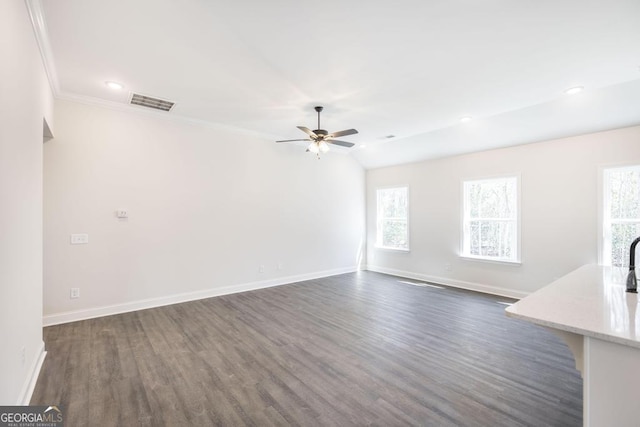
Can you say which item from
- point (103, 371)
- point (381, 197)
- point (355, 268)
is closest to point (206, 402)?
point (103, 371)

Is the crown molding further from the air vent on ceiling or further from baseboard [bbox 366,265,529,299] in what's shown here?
baseboard [bbox 366,265,529,299]

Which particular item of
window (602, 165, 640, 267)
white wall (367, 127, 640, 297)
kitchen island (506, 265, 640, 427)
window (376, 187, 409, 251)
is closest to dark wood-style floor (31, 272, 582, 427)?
kitchen island (506, 265, 640, 427)

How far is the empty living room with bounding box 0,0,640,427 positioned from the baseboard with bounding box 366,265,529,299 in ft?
0.10

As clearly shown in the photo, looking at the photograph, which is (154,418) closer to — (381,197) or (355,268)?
(355,268)

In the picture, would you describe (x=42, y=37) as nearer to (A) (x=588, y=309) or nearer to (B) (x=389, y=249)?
(A) (x=588, y=309)

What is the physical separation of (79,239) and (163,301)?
1.44 metres

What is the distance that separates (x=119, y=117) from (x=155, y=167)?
821 mm

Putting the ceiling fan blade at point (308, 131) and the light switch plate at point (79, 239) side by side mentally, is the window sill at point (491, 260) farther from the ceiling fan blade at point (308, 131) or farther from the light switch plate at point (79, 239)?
the light switch plate at point (79, 239)

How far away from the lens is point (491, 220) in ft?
17.8

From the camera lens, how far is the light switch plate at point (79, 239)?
12.6 feet

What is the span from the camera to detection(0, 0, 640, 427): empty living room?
2059 mm

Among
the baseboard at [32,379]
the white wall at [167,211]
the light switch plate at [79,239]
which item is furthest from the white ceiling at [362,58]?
the baseboard at [32,379]

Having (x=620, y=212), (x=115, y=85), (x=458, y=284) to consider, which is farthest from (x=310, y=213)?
(x=620, y=212)

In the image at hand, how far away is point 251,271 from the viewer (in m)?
5.52
